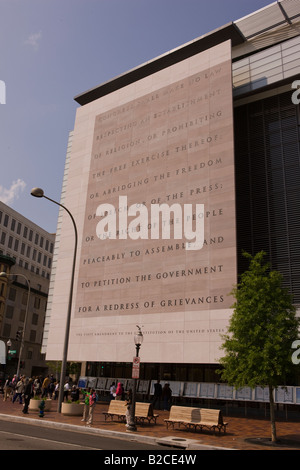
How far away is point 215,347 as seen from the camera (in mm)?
27766

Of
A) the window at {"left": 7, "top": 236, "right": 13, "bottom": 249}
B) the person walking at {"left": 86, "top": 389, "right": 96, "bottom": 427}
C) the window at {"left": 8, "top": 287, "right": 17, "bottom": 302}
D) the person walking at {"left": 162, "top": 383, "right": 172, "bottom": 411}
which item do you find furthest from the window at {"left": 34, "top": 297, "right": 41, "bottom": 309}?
the person walking at {"left": 86, "top": 389, "right": 96, "bottom": 427}

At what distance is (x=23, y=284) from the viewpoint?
3159 inches

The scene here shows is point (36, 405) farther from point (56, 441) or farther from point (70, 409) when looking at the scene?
point (56, 441)

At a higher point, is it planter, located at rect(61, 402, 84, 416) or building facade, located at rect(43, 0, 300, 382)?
building facade, located at rect(43, 0, 300, 382)

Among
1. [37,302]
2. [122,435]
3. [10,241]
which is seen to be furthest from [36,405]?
[10,241]

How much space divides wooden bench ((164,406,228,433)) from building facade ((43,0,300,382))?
333 inches

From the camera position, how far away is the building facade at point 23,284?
Answer: 74.4 meters

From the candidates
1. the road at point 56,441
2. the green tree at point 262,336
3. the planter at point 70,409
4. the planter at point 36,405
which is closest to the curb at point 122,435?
the road at point 56,441

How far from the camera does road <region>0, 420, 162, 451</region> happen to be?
12870 mm

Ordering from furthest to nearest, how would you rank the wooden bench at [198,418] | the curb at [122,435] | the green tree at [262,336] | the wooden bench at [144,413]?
the wooden bench at [144,413] → the wooden bench at [198,418] → the green tree at [262,336] → the curb at [122,435]

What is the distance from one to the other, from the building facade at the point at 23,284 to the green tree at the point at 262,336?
58.1 metres

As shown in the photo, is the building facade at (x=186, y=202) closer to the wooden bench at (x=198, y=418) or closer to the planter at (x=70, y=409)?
the planter at (x=70, y=409)

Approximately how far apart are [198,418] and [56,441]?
7244mm

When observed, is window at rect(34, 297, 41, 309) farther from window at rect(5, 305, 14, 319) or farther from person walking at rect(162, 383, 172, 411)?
person walking at rect(162, 383, 172, 411)
